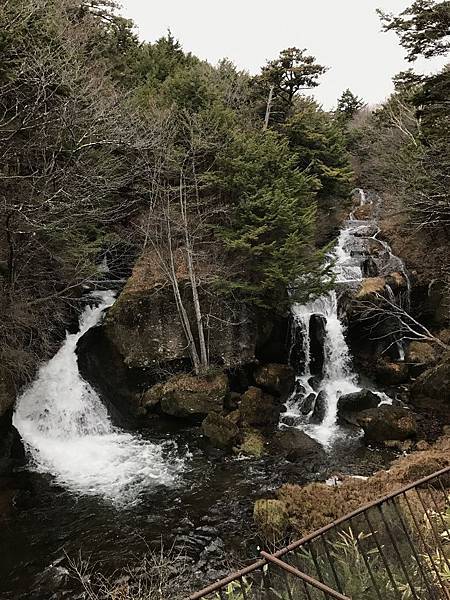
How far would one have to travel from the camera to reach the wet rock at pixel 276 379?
621 inches

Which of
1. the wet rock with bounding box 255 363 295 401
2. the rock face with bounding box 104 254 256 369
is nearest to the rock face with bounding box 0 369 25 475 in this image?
→ the rock face with bounding box 104 254 256 369

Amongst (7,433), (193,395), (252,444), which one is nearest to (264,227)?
(193,395)

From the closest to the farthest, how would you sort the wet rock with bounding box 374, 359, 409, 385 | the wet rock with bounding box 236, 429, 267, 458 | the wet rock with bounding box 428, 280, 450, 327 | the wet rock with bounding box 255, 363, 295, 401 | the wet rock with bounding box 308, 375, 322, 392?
the wet rock with bounding box 236, 429, 267, 458, the wet rock with bounding box 255, 363, 295, 401, the wet rock with bounding box 374, 359, 409, 385, the wet rock with bounding box 308, 375, 322, 392, the wet rock with bounding box 428, 280, 450, 327

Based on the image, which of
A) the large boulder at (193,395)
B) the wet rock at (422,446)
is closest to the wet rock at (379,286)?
the wet rock at (422,446)

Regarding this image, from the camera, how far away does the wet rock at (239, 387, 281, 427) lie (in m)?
13.9

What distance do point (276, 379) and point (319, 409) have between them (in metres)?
1.85

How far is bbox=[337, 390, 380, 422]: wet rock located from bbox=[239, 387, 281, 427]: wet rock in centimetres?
210

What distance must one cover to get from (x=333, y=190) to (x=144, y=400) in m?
13.8

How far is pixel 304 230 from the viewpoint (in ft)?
53.4

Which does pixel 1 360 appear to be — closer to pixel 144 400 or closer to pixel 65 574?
pixel 144 400

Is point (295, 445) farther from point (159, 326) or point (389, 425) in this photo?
point (159, 326)

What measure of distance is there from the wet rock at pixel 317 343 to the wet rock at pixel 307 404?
75.7 inches

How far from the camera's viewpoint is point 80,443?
12.7 metres

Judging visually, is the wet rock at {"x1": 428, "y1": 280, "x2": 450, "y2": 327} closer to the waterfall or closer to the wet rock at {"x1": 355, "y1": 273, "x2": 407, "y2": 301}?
the wet rock at {"x1": 355, "y1": 273, "x2": 407, "y2": 301}
